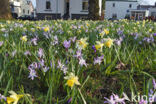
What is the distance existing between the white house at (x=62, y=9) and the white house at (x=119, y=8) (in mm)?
18382

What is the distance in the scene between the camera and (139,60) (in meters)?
1.56

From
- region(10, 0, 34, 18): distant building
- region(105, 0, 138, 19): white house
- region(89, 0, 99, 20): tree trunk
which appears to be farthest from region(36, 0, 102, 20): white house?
region(105, 0, 138, 19): white house

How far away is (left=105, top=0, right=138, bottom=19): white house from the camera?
4650 cm

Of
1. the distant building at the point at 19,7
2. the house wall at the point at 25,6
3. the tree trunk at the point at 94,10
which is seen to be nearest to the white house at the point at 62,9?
the tree trunk at the point at 94,10

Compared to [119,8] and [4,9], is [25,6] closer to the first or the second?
[119,8]

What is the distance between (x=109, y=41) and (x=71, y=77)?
2.10 ft

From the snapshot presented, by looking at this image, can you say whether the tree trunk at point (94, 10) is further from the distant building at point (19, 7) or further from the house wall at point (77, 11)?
the distant building at point (19, 7)

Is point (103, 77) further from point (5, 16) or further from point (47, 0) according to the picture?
point (47, 0)

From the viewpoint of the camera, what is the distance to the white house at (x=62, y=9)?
28406 mm

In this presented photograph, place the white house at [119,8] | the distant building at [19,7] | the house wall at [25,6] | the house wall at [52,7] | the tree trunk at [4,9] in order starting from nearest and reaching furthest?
the tree trunk at [4,9] → the house wall at [52,7] → the distant building at [19,7] → the white house at [119,8] → the house wall at [25,6]

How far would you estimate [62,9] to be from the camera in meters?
28.8

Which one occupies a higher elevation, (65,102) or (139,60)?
(139,60)

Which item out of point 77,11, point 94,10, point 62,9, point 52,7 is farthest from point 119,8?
point 94,10

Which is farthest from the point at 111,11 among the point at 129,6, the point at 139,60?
the point at 139,60
